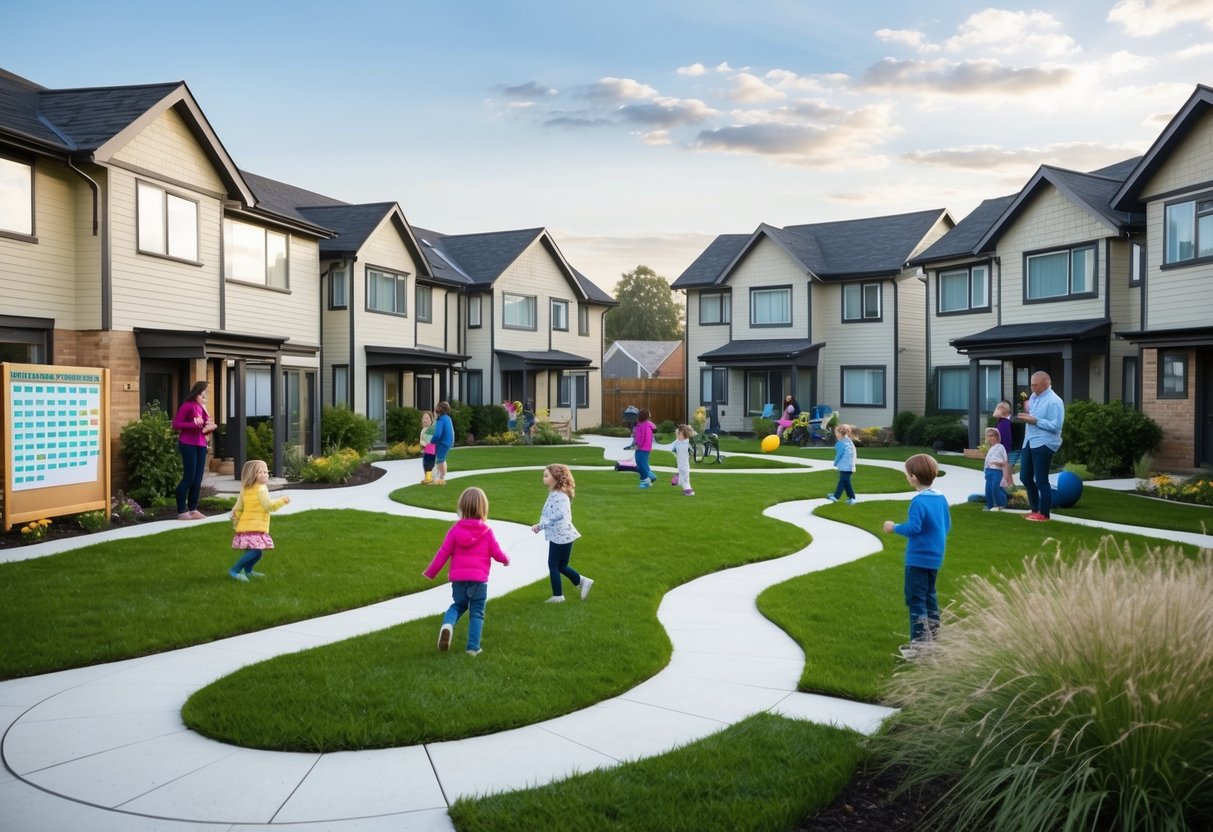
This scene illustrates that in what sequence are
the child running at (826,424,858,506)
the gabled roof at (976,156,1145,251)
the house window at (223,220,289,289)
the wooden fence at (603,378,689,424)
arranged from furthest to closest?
the wooden fence at (603,378,689,424) → the gabled roof at (976,156,1145,251) → the house window at (223,220,289,289) → the child running at (826,424,858,506)

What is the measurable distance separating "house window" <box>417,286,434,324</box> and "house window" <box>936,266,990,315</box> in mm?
17764

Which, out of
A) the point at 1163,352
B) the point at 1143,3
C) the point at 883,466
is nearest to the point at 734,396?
the point at 883,466

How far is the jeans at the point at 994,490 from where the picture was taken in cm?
1567

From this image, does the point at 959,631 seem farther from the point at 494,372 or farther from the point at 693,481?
the point at 494,372

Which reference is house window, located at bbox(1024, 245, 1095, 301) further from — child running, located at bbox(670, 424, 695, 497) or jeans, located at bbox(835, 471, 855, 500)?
child running, located at bbox(670, 424, 695, 497)

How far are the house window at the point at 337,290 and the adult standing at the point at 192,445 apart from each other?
14.6 meters

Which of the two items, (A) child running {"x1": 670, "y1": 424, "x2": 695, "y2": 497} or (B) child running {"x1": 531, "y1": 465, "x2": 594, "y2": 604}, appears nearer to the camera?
(B) child running {"x1": 531, "y1": 465, "x2": 594, "y2": 604}

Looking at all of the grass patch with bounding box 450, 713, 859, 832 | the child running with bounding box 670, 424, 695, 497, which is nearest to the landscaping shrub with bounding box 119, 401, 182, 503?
the child running with bounding box 670, 424, 695, 497

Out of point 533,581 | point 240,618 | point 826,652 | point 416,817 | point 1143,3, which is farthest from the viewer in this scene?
point 1143,3

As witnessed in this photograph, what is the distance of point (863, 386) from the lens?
36.5 meters

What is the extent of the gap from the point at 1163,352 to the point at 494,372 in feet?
75.5

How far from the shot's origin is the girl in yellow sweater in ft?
32.8

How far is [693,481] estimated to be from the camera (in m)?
20.8

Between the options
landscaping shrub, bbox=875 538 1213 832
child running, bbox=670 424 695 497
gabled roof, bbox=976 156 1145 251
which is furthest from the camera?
gabled roof, bbox=976 156 1145 251
